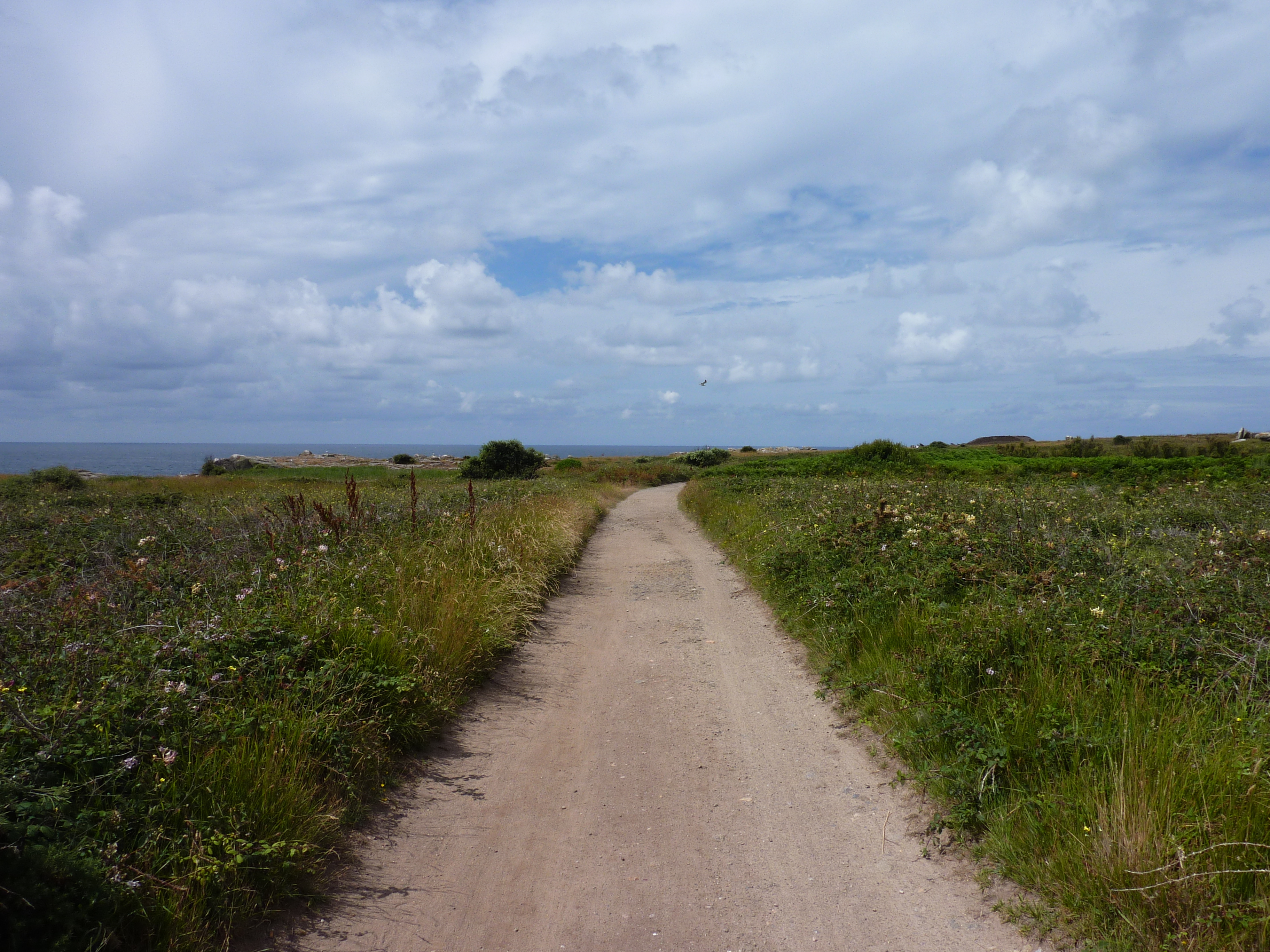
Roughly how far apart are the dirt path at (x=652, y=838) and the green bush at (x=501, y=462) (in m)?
32.3

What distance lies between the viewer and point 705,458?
6141 cm

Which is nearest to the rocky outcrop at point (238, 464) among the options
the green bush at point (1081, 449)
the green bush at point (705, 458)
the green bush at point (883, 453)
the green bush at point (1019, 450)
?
the green bush at point (705, 458)

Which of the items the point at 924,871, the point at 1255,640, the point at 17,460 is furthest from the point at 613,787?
the point at 17,460

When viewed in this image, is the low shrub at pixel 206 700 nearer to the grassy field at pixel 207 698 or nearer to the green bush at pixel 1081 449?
the grassy field at pixel 207 698

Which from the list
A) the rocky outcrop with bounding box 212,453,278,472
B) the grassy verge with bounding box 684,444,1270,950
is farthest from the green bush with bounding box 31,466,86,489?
the grassy verge with bounding box 684,444,1270,950

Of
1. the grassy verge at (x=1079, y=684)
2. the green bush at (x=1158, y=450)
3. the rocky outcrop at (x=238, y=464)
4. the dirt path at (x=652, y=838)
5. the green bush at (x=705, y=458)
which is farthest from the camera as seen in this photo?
the green bush at (x=705, y=458)

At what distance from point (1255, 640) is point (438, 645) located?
5.78 meters

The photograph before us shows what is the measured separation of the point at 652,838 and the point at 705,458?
5773 cm

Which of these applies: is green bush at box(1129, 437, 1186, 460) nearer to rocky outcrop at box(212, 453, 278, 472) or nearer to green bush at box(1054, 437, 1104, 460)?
green bush at box(1054, 437, 1104, 460)

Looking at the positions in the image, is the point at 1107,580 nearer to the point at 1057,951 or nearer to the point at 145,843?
the point at 1057,951

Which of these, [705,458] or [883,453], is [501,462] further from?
[705,458]

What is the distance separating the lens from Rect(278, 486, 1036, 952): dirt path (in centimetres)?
329

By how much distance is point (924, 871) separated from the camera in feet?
12.1

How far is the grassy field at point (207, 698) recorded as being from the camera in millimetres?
2824
